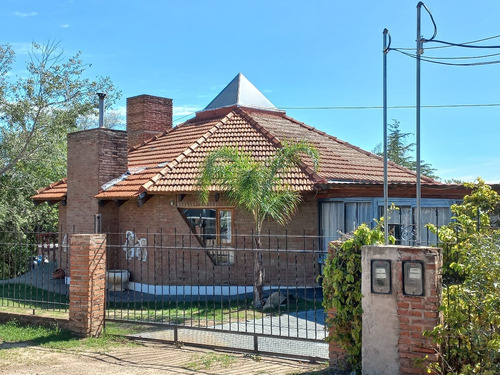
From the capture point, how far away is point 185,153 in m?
15.8

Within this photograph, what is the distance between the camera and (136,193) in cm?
1425

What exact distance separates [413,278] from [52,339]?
19.4 feet

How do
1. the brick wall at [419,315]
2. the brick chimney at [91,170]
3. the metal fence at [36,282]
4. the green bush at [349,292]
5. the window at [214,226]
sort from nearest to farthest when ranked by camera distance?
1. the brick wall at [419,315]
2. the green bush at [349,292]
3. the metal fence at [36,282]
4. the window at [214,226]
5. the brick chimney at [91,170]

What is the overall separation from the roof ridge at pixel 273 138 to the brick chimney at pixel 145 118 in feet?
13.0

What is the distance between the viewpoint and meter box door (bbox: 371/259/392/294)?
569 cm

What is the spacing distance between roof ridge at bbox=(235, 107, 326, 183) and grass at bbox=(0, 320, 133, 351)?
7.17 meters

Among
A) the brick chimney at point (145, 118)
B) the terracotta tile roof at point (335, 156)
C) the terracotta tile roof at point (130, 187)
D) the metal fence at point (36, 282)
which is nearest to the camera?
the metal fence at point (36, 282)

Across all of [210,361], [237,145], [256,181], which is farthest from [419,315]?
[237,145]

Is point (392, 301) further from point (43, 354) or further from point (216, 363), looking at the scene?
point (43, 354)

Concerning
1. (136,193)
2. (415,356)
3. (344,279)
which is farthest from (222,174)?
(415,356)

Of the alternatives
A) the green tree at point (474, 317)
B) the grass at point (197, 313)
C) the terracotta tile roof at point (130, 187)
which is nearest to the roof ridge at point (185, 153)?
the terracotta tile roof at point (130, 187)

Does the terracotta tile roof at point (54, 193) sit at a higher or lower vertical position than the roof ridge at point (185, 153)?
lower

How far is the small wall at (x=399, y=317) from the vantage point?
5508mm

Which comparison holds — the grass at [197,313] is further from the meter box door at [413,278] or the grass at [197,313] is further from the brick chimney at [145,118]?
the brick chimney at [145,118]
